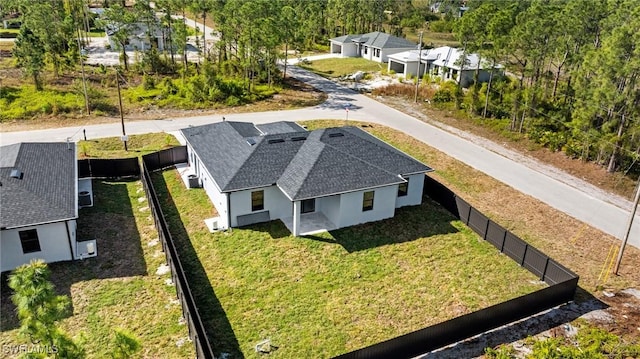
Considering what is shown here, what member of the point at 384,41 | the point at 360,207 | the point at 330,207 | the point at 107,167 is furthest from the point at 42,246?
the point at 384,41

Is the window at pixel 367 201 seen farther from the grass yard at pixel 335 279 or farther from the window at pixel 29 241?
the window at pixel 29 241

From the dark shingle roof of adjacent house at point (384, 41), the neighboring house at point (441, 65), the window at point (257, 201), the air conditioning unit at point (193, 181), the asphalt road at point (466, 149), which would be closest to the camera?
the window at point (257, 201)

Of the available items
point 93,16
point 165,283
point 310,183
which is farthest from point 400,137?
point 93,16

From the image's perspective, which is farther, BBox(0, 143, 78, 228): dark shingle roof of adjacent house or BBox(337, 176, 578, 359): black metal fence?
BBox(0, 143, 78, 228): dark shingle roof of adjacent house

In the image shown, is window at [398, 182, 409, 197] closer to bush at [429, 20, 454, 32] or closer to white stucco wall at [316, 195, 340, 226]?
white stucco wall at [316, 195, 340, 226]

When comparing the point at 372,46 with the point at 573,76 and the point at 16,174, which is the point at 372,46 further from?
the point at 16,174

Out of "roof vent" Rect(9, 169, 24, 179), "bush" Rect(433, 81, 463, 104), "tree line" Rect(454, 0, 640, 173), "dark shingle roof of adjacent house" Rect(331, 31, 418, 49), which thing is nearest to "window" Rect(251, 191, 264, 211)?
"roof vent" Rect(9, 169, 24, 179)

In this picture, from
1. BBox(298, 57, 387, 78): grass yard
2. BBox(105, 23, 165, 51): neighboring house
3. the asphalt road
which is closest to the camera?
the asphalt road

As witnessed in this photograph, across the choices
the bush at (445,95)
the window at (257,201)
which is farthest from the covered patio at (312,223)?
the bush at (445,95)

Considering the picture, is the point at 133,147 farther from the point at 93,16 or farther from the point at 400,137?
the point at 93,16
